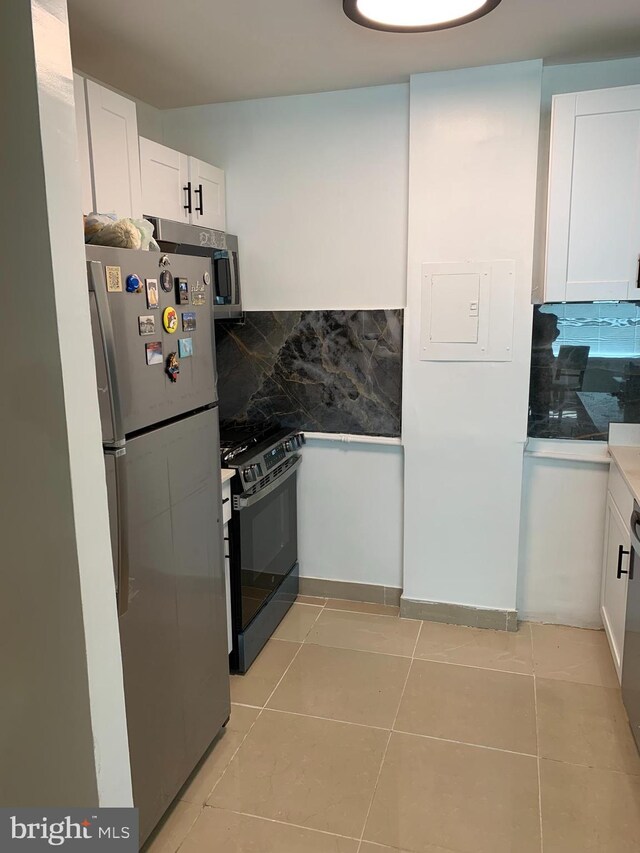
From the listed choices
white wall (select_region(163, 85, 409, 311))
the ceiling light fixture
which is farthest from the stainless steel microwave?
the ceiling light fixture

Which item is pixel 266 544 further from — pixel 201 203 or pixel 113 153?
pixel 113 153

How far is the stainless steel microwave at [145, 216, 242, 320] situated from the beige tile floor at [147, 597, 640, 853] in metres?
1.64

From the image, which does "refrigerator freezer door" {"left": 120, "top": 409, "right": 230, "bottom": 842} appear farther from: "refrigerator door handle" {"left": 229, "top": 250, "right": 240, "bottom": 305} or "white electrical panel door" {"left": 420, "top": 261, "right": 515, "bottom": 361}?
"white electrical panel door" {"left": 420, "top": 261, "right": 515, "bottom": 361}

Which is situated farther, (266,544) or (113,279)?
(266,544)

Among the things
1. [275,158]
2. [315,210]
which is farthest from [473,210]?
[275,158]

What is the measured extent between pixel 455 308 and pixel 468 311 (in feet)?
0.20

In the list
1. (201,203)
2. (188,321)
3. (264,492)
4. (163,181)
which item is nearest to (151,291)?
(188,321)

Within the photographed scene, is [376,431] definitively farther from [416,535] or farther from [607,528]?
[607,528]

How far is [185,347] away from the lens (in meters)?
A: 1.97

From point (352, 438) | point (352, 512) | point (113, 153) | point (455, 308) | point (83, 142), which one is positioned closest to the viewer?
point (83, 142)

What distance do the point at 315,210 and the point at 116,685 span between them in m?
2.40

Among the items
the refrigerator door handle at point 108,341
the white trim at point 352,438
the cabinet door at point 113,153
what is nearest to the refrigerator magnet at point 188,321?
the refrigerator door handle at point 108,341

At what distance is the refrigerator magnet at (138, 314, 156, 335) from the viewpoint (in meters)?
1.74

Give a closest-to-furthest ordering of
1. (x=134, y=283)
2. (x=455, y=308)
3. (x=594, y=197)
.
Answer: (x=134, y=283), (x=594, y=197), (x=455, y=308)
